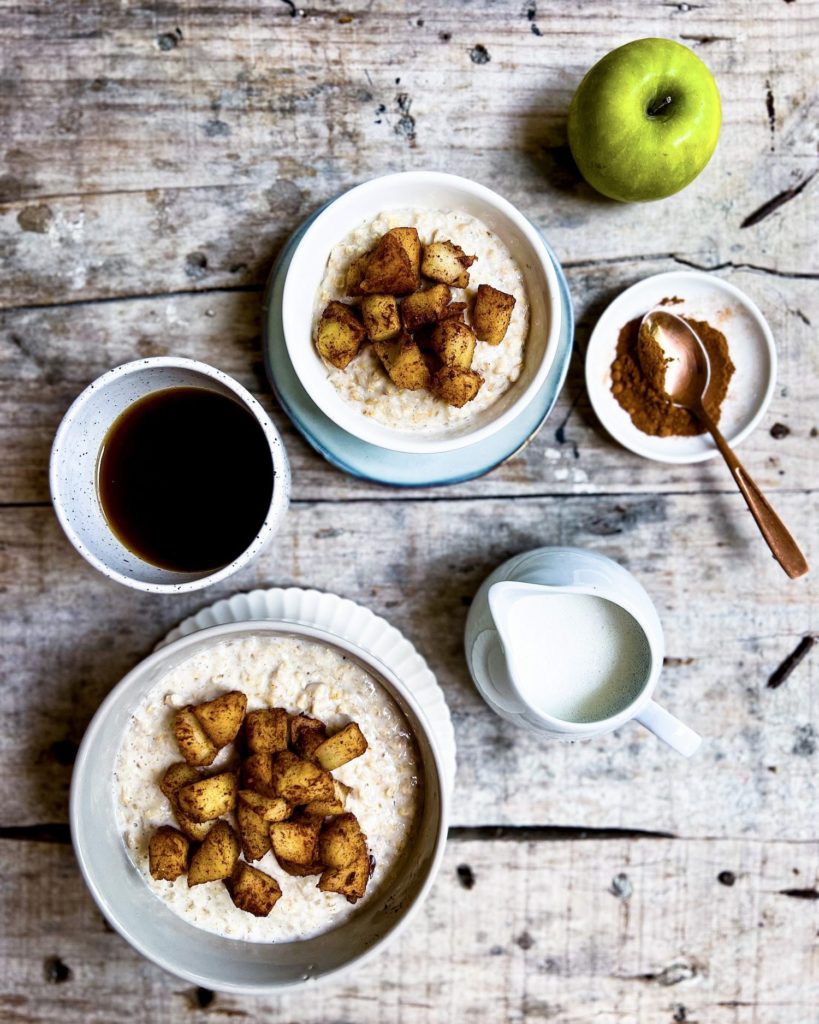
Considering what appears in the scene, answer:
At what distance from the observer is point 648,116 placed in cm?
126

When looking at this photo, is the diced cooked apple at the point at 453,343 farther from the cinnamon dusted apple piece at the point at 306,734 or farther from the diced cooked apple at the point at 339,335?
the cinnamon dusted apple piece at the point at 306,734

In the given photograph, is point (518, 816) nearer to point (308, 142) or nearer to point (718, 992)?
point (718, 992)

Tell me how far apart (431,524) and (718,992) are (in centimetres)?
88

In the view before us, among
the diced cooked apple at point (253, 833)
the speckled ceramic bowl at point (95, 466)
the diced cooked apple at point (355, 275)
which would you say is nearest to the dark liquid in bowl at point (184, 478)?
the speckled ceramic bowl at point (95, 466)

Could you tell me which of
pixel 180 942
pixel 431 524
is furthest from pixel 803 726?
pixel 180 942

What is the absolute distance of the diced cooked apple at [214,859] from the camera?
116 cm

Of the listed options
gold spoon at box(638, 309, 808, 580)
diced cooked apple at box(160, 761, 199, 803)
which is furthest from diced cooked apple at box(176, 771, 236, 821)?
gold spoon at box(638, 309, 808, 580)

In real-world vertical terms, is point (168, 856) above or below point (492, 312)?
below

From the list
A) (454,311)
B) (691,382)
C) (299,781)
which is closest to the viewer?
(299,781)

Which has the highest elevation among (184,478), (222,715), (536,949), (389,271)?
(389,271)

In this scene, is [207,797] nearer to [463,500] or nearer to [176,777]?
[176,777]

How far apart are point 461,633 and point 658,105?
2.70 ft

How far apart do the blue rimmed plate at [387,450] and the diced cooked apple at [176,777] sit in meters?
0.47

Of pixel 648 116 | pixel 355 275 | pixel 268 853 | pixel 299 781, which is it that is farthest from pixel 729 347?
pixel 268 853
